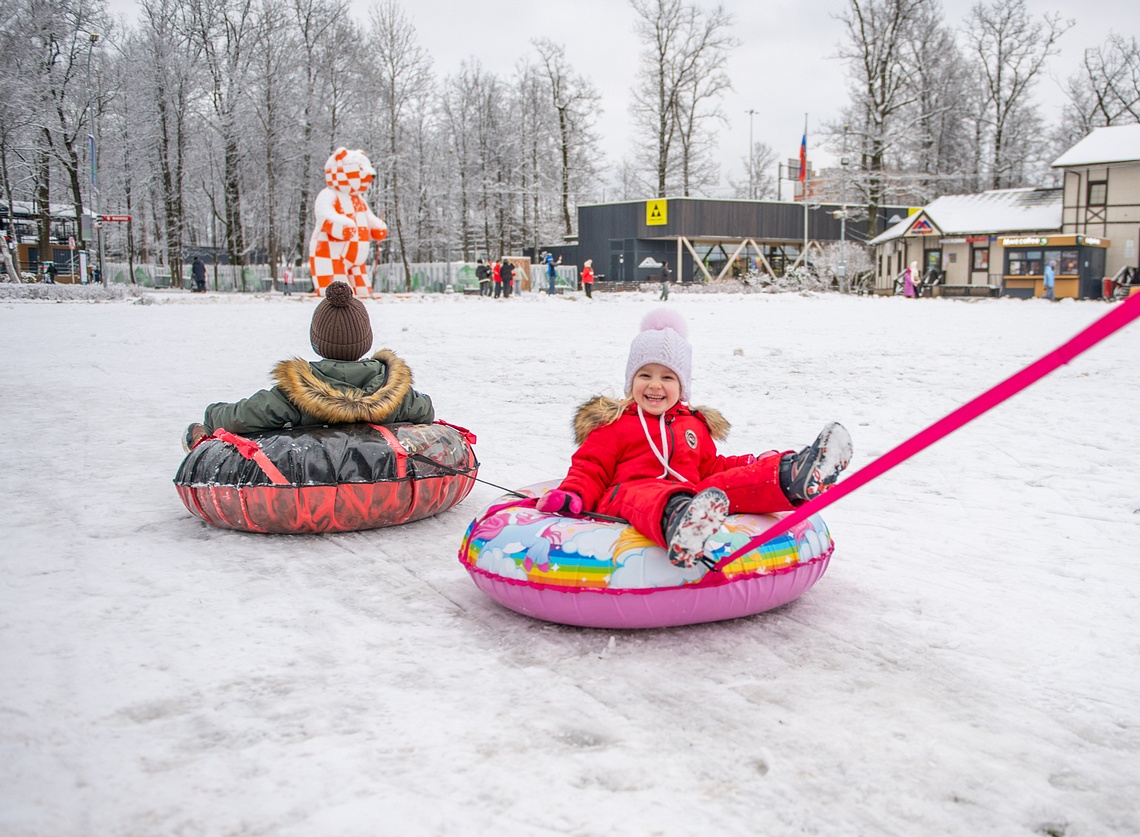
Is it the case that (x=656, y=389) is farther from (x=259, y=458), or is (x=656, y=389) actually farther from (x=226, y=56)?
(x=226, y=56)

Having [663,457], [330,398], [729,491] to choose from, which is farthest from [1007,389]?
[330,398]

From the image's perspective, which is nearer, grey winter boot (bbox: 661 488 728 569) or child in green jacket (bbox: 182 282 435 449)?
grey winter boot (bbox: 661 488 728 569)

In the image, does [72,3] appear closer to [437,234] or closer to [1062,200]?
[437,234]

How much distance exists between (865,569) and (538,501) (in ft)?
5.11

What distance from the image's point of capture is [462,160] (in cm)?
4847

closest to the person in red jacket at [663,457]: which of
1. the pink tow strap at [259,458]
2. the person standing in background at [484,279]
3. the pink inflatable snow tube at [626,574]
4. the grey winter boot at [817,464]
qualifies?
the grey winter boot at [817,464]

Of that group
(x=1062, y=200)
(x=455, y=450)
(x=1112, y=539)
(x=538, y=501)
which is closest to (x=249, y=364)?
(x=455, y=450)

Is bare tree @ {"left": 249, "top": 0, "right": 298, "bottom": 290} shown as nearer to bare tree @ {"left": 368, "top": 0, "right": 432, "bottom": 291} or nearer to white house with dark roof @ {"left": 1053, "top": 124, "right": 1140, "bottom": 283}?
bare tree @ {"left": 368, "top": 0, "right": 432, "bottom": 291}

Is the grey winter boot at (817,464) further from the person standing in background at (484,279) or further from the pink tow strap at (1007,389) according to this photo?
the person standing in background at (484,279)

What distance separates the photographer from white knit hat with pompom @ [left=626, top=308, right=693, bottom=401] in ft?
12.2

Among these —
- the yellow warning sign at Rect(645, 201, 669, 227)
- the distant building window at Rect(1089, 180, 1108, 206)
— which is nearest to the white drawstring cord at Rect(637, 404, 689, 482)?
the distant building window at Rect(1089, 180, 1108, 206)

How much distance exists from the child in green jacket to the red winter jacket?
1.30 m

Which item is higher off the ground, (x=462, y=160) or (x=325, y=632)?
(x=462, y=160)

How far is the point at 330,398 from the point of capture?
14.9 feet
